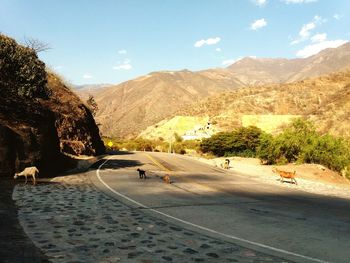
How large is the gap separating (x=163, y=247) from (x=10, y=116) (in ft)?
55.5

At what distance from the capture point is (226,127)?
106m

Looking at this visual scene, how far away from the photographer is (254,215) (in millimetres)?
12945

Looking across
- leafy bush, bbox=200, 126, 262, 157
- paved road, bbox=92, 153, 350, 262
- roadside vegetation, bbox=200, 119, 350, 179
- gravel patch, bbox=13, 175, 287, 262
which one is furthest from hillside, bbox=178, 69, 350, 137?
gravel patch, bbox=13, 175, 287, 262

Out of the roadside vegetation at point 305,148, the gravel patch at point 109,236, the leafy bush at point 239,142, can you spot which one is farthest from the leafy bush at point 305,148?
the gravel patch at point 109,236

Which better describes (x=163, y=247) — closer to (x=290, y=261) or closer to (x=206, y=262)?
(x=206, y=262)

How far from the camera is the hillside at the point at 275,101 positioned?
10738 centimetres

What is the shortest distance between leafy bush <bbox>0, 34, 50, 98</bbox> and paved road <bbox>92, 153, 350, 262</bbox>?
8657 millimetres

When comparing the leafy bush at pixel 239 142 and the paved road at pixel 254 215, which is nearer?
Answer: the paved road at pixel 254 215

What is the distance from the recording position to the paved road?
9.14 m

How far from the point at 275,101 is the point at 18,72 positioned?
105 m

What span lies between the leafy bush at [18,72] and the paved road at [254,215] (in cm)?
866

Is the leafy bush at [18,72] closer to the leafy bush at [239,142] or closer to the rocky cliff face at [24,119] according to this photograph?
the rocky cliff face at [24,119]

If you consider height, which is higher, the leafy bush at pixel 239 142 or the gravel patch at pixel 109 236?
the leafy bush at pixel 239 142

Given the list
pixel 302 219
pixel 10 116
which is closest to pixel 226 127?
pixel 10 116
